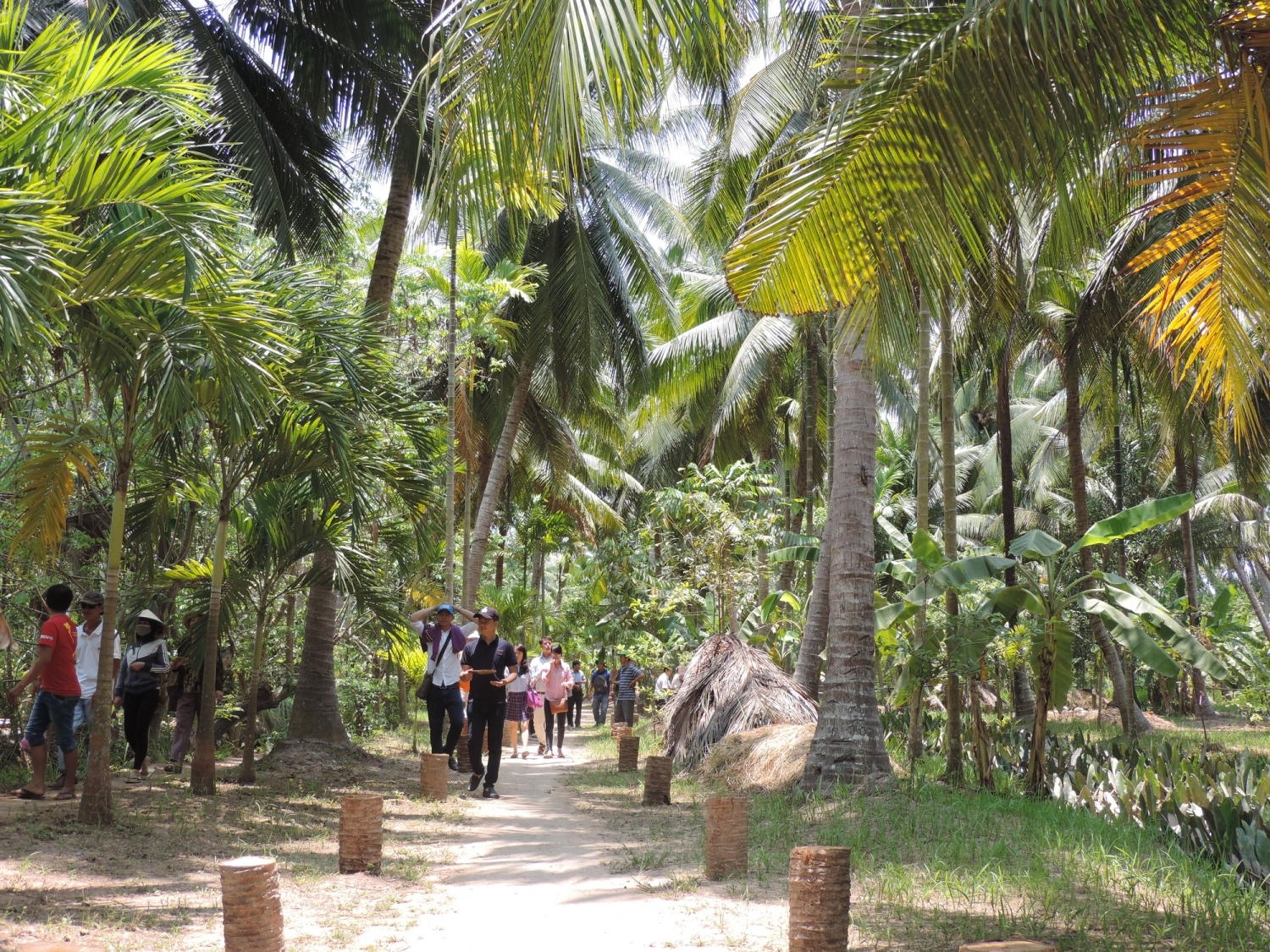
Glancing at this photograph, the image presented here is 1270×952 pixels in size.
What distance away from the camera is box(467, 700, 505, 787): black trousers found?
10062 mm

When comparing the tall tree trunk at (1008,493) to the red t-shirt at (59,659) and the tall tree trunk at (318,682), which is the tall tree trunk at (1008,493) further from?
the red t-shirt at (59,659)

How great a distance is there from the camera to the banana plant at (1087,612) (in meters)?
9.19

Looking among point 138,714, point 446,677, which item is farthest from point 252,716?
point 446,677

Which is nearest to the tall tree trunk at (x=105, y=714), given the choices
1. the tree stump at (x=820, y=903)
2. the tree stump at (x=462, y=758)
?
the tree stump at (x=820, y=903)

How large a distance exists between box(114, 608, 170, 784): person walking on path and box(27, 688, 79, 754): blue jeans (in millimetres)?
1382

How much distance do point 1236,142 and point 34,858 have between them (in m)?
7.51

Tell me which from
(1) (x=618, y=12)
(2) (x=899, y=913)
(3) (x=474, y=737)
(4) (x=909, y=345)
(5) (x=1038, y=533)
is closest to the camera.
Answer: (1) (x=618, y=12)

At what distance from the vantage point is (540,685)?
54.3 ft

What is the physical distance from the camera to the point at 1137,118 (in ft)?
17.5

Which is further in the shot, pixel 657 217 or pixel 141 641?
pixel 657 217

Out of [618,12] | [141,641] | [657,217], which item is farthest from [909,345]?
[657,217]

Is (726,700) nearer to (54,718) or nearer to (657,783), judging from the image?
(657,783)

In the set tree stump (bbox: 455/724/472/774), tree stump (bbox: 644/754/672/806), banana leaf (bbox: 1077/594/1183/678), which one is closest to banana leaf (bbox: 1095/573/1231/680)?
banana leaf (bbox: 1077/594/1183/678)

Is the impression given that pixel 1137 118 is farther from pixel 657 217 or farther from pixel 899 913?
pixel 657 217
